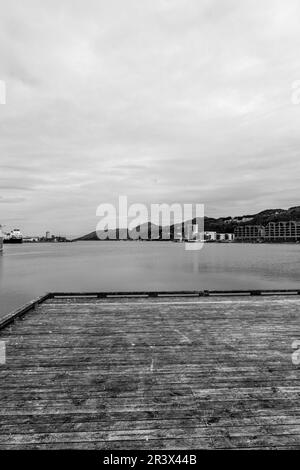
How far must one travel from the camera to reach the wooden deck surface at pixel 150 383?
164 inches

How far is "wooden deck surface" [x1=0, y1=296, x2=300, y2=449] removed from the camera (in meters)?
4.16

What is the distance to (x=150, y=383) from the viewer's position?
5594 millimetres

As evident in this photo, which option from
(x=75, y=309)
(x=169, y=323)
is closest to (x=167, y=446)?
(x=169, y=323)

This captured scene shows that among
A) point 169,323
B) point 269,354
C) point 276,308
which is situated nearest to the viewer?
point 269,354

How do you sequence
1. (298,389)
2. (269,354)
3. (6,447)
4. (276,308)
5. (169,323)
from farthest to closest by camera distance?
(276,308), (169,323), (269,354), (298,389), (6,447)

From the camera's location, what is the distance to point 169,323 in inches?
380

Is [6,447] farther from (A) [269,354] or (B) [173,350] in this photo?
(A) [269,354]

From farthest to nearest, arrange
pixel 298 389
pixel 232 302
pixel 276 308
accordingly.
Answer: pixel 232 302, pixel 276 308, pixel 298 389

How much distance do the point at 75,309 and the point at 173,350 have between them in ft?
18.1
